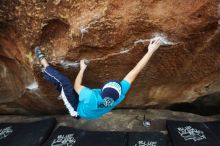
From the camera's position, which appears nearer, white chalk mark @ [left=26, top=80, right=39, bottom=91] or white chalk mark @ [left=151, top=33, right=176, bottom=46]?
white chalk mark @ [left=151, top=33, right=176, bottom=46]

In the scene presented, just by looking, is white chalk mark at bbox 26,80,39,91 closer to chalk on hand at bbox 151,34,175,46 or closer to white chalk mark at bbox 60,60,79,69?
white chalk mark at bbox 60,60,79,69

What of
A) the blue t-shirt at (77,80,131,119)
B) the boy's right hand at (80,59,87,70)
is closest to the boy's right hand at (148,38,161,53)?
the blue t-shirt at (77,80,131,119)

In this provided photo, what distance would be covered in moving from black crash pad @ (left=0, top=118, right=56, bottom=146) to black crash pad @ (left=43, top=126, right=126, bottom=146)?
14 centimetres

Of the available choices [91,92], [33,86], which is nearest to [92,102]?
[91,92]

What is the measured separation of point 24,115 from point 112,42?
2.49m

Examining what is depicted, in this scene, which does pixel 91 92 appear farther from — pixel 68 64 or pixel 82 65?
pixel 68 64

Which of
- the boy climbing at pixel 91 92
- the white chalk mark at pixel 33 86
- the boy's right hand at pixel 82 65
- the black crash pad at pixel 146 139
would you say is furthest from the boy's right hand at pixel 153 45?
the white chalk mark at pixel 33 86

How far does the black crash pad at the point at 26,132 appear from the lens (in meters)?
4.60

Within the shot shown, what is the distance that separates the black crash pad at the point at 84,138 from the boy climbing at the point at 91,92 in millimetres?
731

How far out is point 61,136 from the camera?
15.1 feet

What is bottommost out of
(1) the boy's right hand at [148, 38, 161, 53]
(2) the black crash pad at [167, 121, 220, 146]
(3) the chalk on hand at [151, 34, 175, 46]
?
(2) the black crash pad at [167, 121, 220, 146]

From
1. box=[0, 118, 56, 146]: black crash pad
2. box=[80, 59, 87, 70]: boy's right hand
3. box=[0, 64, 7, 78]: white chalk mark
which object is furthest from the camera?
box=[0, 64, 7, 78]: white chalk mark

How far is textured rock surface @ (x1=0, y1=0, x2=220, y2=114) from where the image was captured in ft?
12.2

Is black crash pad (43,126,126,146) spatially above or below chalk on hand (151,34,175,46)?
below
